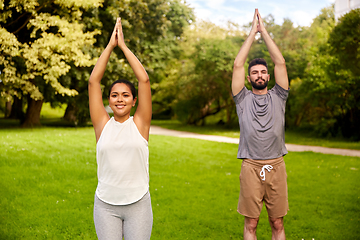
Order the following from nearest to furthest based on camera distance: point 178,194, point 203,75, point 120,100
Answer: point 120,100
point 178,194
point 203,75

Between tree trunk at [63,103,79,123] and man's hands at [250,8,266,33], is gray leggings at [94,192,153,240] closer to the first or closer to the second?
man's hands at [250,8,266,33]

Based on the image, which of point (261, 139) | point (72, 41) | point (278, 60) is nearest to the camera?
point (261, 139)

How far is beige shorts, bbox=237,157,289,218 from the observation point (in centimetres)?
341

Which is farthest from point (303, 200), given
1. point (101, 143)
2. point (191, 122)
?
point (191, 122)

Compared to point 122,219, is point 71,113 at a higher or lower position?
lower

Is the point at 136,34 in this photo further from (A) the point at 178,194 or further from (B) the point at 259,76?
(B) the point at 259,76

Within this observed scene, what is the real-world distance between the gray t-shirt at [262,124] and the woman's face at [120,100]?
4.08ft

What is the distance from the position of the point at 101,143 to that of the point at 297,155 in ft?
39.7

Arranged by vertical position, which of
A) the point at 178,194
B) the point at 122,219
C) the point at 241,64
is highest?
the point at 241,64

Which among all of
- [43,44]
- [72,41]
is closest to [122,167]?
[43,44]

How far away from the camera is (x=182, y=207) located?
697cm

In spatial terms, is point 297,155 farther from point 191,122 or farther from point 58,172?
point 191,122

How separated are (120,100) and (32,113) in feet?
72.1

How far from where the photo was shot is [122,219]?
2.78m
